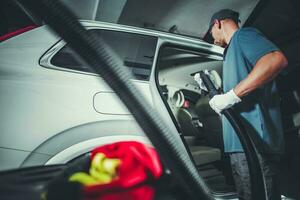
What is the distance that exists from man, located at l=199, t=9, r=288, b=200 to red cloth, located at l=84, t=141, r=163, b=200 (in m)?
1.10

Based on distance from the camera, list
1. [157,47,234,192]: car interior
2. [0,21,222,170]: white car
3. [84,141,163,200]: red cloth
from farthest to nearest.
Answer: [157,47,234,192]: car interior
[0,21,222,170]: white car
[84,141,163,200]: red cloth

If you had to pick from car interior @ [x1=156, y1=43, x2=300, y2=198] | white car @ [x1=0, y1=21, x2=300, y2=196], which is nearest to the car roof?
white car @ [x1=0, y1=21, x2=300, y2=196]

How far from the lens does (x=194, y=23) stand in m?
3.98

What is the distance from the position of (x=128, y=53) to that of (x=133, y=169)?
197 centimetres

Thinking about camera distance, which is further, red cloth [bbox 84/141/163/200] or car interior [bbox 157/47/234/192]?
car interior [bbox 157/47/234/192]

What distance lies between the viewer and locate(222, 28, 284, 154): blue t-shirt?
1725 millimetres

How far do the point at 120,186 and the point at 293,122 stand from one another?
202cm

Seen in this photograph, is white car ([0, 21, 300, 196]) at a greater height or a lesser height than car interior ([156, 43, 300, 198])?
greater

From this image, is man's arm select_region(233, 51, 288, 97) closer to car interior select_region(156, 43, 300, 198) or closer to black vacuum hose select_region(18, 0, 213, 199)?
car interior select_region(156, 43, 300, 198)

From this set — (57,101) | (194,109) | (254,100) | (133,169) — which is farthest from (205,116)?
(133,169)

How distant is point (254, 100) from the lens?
5.80ft

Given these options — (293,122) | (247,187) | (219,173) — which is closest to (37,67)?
(247,187)

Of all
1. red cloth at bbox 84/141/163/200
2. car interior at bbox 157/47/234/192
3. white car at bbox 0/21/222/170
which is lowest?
car interior at bbox 157/47/234/192

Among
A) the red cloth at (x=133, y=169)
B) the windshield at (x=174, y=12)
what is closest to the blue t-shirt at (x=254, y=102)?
the red cloth at (x=133, y=169)
